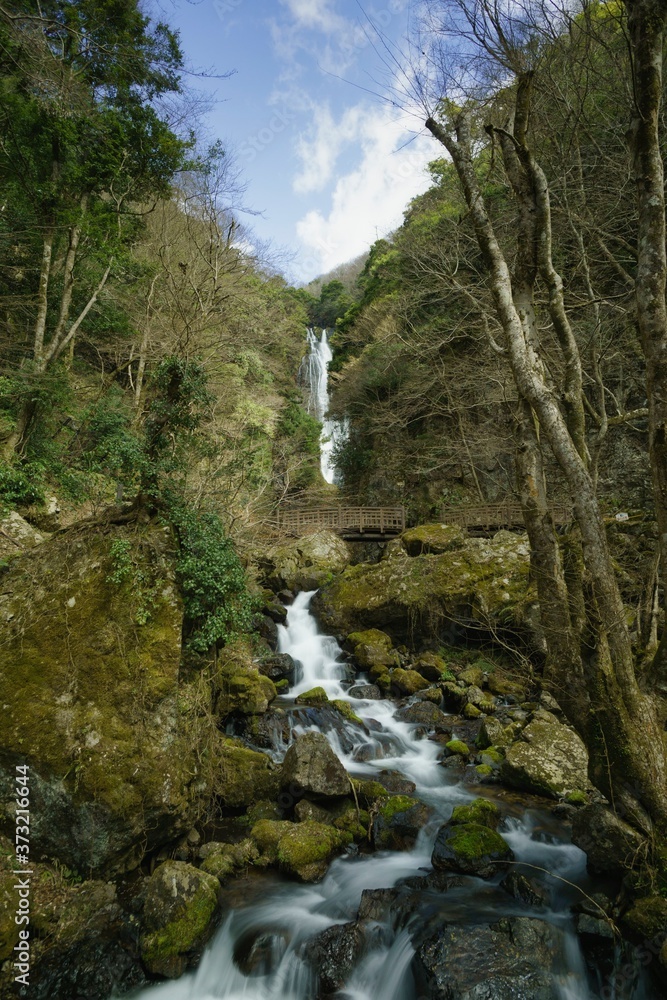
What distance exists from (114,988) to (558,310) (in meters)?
7.20

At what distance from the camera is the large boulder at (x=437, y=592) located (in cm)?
1159

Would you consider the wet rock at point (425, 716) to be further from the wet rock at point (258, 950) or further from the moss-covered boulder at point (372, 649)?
the wet rock at point (258, 950)

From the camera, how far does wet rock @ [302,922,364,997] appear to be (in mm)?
3957

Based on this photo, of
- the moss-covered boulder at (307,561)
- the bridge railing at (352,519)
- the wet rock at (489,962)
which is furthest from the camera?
the bridge railing at (352,519)

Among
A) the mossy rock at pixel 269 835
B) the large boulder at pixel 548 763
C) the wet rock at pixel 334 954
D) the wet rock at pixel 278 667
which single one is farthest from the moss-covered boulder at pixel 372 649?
the wet rock at pixel 334 954

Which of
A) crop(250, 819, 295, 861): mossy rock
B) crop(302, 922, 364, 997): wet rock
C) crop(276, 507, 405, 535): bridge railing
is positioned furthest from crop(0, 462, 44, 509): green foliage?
crop(276, 507, 405, 535): bridge railing

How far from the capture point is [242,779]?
19.6 feet

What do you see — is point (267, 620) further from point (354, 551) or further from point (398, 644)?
point (354, 551)

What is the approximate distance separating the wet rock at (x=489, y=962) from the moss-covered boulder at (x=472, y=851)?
Answer: 99 centimetres

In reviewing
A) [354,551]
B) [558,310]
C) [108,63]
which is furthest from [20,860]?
[354,551]

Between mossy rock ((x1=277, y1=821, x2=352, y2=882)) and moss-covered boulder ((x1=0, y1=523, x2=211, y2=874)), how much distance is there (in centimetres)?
108

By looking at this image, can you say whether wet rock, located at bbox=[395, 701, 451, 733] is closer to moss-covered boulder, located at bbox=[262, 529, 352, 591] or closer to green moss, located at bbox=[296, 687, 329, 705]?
green moss, located at bbox=[296, 687, 329, 705]

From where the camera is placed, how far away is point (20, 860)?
13.4ft

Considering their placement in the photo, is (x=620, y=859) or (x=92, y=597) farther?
(x=92, y=597)
